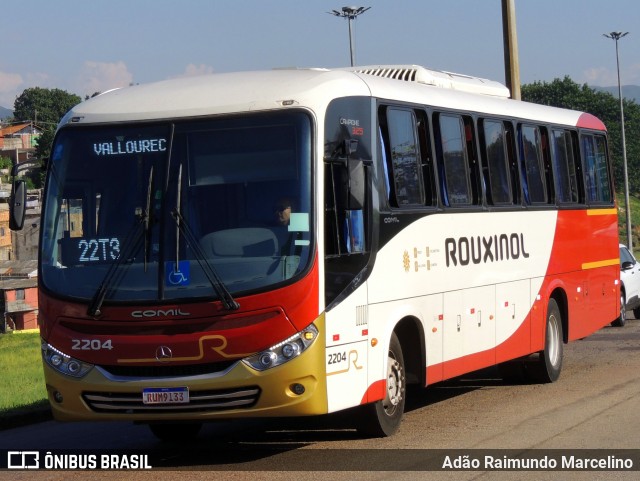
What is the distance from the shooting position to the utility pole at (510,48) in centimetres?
2450

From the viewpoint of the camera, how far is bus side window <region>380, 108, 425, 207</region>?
1176cm

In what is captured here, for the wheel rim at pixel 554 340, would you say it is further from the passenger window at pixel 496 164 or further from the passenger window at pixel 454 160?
the passenger window at pixel 454 160

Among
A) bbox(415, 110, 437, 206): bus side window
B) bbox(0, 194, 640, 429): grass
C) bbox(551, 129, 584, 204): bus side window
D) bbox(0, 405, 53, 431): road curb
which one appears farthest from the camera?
bbox(551, 129, 584, 204): bus side window

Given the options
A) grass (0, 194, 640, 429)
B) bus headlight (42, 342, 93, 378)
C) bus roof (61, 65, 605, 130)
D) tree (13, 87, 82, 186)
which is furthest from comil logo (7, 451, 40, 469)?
tree (13, 87, 82, 186)

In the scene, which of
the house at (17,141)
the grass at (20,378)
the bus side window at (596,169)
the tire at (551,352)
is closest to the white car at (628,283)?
the bus side window at (596,169)

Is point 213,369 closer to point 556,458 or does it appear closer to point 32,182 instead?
point 556,458

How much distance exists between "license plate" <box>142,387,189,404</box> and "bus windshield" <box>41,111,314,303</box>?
2.35 feet

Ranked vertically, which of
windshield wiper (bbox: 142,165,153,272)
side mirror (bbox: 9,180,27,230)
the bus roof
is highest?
the bus roof

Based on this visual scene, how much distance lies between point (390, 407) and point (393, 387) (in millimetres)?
212

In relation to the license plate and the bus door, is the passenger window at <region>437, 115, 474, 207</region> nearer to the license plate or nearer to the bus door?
the bus door

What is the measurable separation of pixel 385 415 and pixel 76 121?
3.77 m

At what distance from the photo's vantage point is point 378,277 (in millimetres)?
11133

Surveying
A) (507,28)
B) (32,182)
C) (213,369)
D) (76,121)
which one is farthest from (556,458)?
(32,182)

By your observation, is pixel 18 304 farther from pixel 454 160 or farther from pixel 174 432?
pixel 174 432
